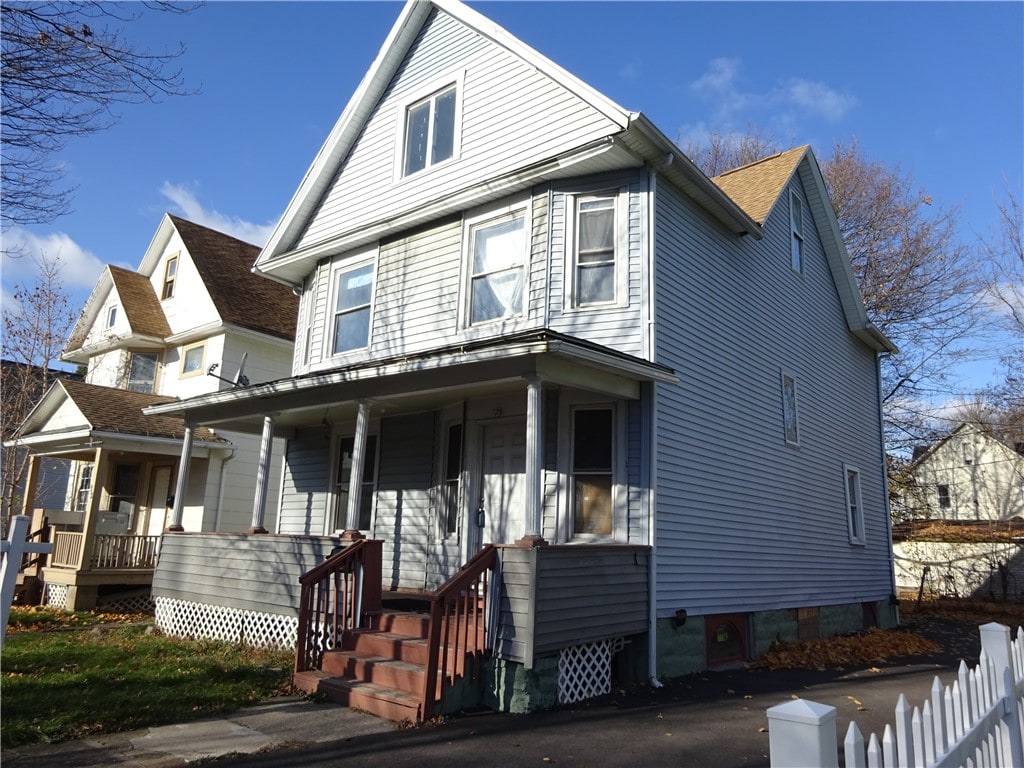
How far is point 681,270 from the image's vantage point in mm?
10570

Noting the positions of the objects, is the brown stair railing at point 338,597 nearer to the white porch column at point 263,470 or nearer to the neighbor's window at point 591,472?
the neighbor's window at point 591,472

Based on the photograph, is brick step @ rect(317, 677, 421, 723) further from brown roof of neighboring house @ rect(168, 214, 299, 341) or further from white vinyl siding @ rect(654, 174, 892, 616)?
brown roof of neighboring house @ rect(168, 214, 299, 341)

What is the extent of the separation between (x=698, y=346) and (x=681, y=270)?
3.68 ft

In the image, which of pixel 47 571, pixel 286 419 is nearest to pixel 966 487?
pixel 286 419

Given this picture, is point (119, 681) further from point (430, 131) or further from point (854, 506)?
point (854, 506)

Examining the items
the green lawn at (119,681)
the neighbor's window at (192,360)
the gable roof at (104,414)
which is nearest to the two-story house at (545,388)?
the green lawn at (119,681)

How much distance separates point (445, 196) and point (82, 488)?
1440cm

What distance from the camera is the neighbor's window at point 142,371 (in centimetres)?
2041

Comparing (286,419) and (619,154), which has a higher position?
(619,154)

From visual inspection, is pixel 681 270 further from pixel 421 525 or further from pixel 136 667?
pixel 136 667

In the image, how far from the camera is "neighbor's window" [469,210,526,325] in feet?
36.0

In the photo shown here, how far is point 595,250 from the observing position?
10383mm

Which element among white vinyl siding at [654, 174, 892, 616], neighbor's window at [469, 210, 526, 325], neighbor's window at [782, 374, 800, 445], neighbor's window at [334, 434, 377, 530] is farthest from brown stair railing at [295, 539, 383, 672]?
neighbor's window at [782, 374, 800, 445]

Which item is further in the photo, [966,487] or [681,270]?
[966,487]
